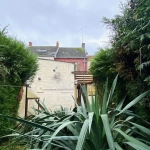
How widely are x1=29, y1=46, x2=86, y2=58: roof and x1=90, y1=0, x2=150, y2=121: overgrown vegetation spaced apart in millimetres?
17532

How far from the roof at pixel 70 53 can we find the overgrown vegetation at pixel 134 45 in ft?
59.7

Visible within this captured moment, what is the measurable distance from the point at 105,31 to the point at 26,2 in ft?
10.7

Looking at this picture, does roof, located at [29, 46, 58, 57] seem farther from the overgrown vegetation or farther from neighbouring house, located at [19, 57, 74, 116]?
the overgrown vegetation

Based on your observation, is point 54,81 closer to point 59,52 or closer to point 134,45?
point 59,52

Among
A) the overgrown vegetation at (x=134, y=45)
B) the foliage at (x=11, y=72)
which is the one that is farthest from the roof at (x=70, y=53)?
the overgrown vegetation at (x=134, y=45)

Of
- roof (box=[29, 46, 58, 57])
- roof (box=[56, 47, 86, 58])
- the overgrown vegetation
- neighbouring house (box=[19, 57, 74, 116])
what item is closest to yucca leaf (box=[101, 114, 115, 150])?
the overgrown vegetation

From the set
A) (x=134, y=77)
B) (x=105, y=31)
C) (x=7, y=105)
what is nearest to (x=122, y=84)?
(x=134, y=77)

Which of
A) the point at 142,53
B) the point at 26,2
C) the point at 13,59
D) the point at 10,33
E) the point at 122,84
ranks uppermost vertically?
the point at 26,2

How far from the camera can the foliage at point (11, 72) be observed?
189 inches

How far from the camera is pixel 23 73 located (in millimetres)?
5742

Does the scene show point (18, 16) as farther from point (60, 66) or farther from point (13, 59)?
point (60, 66)

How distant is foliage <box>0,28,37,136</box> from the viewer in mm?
4812

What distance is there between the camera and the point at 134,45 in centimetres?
297

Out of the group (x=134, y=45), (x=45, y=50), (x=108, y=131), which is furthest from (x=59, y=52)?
(x=108, y=131)
